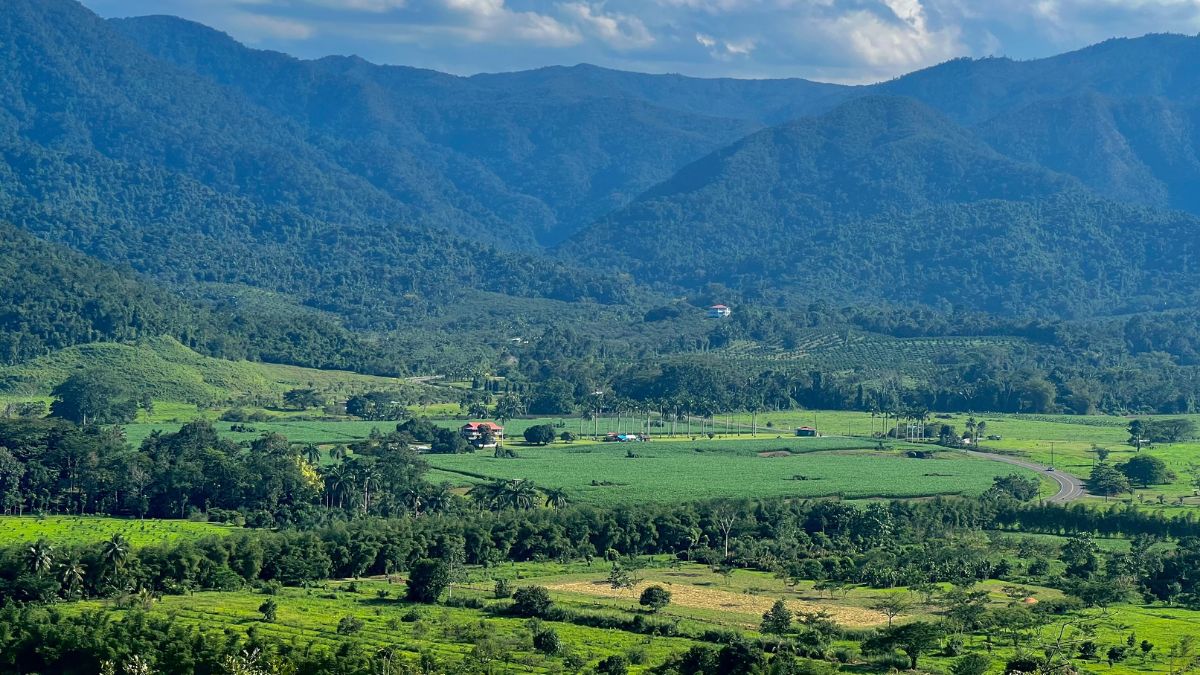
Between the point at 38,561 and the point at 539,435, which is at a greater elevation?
the point at 539,435

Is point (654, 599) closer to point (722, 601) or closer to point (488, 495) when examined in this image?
point (722, 601)

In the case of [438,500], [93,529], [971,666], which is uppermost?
[438,500]

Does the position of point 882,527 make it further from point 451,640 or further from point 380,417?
point 380,417

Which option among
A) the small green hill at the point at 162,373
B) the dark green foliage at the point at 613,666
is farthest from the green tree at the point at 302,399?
the dark green foliage at the point at 613,666

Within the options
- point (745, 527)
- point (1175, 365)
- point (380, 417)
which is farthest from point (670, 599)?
point (1175, 365)

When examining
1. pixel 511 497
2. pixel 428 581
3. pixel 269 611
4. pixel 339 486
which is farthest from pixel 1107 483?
pixel 269 611

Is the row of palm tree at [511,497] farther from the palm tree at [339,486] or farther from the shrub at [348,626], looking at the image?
the shrub at [348,626]
